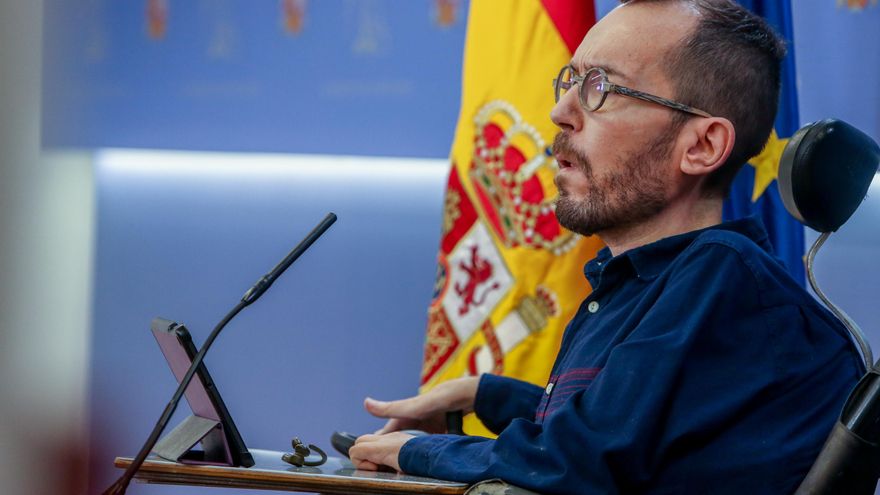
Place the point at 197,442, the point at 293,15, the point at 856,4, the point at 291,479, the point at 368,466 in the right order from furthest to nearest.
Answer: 1. the point at 293,15
2. the point at 856,4
3. the point at 368,466
4. the point at 197,442
5. the point at 291,479

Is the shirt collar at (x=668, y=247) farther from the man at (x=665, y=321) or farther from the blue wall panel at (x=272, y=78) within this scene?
the blue wall panel at (x=272, y=78)

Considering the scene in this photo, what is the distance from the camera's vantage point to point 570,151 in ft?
5.20

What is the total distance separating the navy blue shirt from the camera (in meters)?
1.25

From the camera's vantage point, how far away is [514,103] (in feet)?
7.93

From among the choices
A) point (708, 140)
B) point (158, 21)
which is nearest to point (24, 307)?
point (708, 140)

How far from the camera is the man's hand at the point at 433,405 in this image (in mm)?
1771

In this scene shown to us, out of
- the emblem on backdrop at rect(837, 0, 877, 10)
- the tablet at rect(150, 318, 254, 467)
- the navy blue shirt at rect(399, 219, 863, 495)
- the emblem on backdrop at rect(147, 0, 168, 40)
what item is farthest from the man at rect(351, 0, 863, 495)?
the emblem on backdrop at rect(147, 0, 168, 40)

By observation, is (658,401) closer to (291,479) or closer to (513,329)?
(291,479)

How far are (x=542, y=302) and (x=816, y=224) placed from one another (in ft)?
3.64

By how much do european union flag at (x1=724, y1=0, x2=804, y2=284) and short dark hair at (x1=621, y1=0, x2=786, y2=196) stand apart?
2.36ft

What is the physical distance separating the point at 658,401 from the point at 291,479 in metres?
0.41

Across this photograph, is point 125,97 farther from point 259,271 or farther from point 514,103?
point 514,103

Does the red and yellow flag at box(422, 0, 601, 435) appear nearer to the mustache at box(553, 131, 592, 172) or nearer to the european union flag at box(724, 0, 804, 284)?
the european union flag at box(724, 0, 804, 284)

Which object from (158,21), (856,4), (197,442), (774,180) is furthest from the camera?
(158,21)
